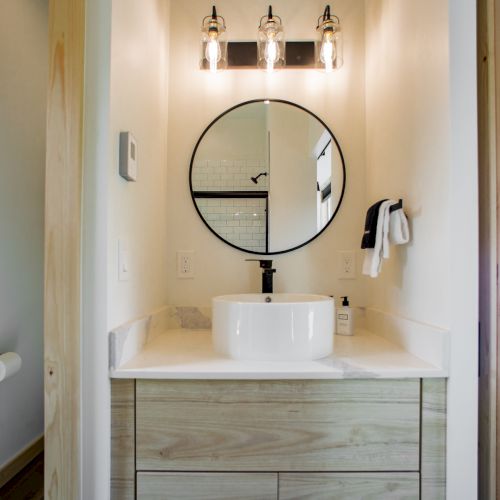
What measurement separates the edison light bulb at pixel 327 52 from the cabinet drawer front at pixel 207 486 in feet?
5.10

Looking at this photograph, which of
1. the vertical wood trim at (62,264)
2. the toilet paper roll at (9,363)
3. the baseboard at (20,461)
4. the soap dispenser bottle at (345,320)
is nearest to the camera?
the vertical wood trim at (62,264)

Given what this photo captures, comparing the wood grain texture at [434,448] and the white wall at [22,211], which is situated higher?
the white wall at [22,211]

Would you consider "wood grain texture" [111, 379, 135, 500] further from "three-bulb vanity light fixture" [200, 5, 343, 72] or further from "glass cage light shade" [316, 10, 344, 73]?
"glass cage light shade" [316, 10, 344, 73]

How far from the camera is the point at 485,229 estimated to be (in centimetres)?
92

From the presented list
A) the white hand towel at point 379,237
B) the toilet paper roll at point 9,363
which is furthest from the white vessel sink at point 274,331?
the toilet paper roll at point 9,363

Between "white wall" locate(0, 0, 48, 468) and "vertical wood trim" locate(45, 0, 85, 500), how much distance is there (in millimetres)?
825

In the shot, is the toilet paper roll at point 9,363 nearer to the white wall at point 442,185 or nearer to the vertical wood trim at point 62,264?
the vertical wood trim at point 62,264

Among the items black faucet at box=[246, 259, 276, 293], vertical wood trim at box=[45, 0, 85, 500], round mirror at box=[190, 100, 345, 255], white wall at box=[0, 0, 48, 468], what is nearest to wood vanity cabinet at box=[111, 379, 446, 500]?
vertical wood trim at box=[45, 0, 85, 500]

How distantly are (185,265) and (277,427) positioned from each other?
0.82m

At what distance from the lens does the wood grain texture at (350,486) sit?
902 millimetres

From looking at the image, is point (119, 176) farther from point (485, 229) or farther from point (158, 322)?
point (485, 229)

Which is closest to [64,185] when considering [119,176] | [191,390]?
[119,176]

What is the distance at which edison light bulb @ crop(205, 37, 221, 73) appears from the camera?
1460 mm

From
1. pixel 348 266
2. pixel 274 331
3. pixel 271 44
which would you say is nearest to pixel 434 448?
pixel 274 331
